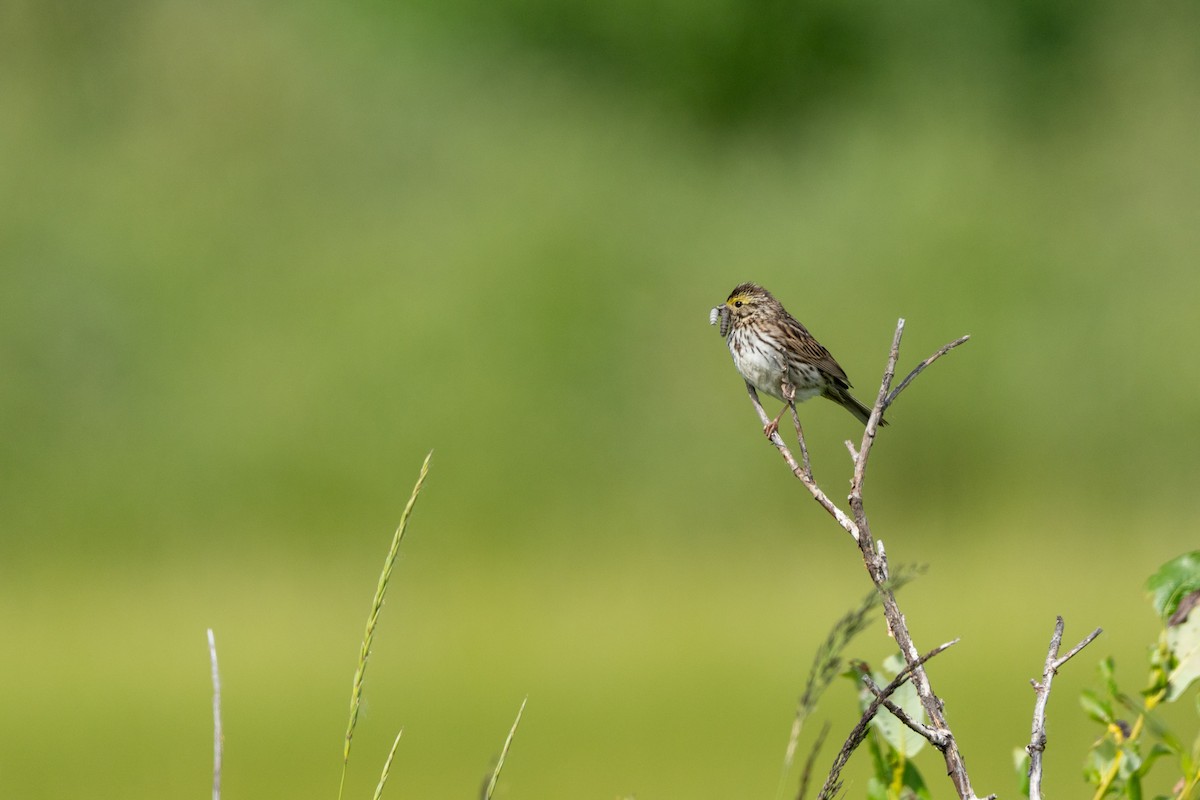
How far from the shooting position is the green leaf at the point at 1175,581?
68.4 inches

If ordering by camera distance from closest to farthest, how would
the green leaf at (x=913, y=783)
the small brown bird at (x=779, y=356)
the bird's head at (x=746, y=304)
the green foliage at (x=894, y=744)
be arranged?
the green foliage at (x=894, y=744), the green leaf at (x=913, y=783), the small brown bird at (x=779, y=356), the bird's head at (x=746, y=304)

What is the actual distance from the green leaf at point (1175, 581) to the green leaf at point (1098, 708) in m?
0.28

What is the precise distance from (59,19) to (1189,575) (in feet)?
30.7

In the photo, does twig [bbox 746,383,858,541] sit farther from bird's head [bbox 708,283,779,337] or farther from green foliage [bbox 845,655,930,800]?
bird's head [bbox 708,283,779,337]

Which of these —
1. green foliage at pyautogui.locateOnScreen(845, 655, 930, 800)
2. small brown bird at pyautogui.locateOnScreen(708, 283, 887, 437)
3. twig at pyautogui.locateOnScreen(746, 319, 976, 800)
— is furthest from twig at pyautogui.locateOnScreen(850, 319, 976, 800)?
small brown bird at pyautogui.locateOnScreen(708, 283, 887, 437)

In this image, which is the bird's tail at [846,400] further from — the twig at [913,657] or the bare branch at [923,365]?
the twig at [913,657]

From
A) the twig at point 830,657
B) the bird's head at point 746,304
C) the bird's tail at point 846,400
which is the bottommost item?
the twig at point 830,657

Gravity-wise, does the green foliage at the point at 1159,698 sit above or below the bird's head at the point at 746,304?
below

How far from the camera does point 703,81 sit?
9.94 m

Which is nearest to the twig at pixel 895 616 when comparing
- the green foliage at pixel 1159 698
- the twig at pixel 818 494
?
the twig at pixel 818 494

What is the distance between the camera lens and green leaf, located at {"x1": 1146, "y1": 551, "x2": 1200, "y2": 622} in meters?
1.74

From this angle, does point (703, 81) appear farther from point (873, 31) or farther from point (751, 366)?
point (751, 366)

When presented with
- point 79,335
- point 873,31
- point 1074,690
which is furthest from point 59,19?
point 1074,690

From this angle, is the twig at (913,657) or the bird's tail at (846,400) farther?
the bird's tail at (846,400)
